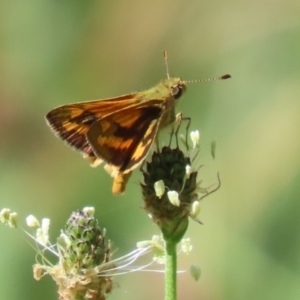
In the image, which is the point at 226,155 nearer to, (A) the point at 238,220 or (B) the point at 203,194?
(A) the point at 238,220

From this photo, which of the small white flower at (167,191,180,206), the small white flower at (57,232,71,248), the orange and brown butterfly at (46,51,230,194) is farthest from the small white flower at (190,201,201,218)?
the small white flower at (57,232,71,248)

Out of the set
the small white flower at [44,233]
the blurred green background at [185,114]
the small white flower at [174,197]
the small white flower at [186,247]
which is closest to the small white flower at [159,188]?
the small white flower at [174,197]

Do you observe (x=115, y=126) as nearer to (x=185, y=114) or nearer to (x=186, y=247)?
(x=186, y=247)

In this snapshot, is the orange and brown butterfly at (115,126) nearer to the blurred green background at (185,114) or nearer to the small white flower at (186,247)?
Answer: the small white flower at (186,247)

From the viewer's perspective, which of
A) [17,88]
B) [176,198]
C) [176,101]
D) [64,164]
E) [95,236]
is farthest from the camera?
[17,88]

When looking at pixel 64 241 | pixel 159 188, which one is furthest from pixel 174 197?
pixel 64 241

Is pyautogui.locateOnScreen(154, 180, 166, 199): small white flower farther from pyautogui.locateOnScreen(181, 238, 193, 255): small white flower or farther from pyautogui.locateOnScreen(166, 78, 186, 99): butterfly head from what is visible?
pyautogui.locateOnScreen(166, 78, 186, 99): butterfly head

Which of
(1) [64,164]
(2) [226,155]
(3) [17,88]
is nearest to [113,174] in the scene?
(2) [226,155]
